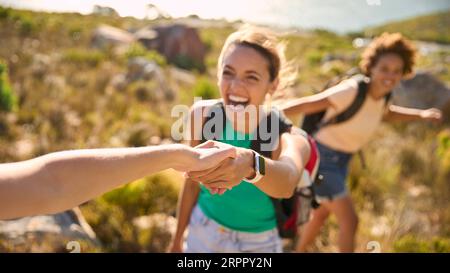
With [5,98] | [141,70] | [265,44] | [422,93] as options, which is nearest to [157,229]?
[265,44]

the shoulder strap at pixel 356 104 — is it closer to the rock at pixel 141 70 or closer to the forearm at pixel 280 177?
the forearm at pixel 280 177

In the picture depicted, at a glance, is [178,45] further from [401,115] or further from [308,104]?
[308,104]

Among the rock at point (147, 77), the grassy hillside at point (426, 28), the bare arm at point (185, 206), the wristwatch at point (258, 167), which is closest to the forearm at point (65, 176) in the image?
the wristwatch at point (258, 167)

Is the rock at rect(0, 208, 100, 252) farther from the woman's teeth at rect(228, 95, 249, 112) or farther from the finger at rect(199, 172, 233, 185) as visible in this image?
the finger at rect(199, 172, 233, 185)

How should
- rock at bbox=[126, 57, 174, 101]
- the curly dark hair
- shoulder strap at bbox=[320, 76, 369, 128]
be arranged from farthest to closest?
1. rock at bbox=[126, 57, 174, 101]
2. the curly dark hair
3. shoulder strap at bbox=[320, 76, 369, 128]

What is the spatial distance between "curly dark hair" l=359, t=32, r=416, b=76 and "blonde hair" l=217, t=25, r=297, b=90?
4.56ft

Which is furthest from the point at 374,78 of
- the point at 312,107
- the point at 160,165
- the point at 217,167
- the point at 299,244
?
the point at 160,165

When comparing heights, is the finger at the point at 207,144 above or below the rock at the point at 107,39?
below

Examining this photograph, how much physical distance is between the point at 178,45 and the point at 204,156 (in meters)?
17.4

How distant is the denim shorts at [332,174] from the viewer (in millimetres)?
3252

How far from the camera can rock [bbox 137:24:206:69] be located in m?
17.8

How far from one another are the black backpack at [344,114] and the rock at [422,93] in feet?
25.6

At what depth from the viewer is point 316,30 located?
44719 millimetres

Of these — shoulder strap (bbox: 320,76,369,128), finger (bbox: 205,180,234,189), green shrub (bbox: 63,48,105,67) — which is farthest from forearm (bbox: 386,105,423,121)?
green shrub (bbox: 63,48,105,67)
